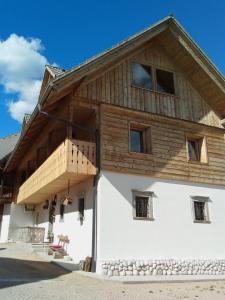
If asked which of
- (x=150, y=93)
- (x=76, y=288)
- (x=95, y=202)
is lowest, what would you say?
(x=76, y=288)

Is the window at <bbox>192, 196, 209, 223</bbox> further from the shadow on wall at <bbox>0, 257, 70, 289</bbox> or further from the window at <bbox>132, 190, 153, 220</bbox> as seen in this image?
the shadow on wall at <bbox>0, 257, 70, 289</bbox>

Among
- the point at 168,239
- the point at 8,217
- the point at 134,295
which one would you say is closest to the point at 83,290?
the point at 134,295

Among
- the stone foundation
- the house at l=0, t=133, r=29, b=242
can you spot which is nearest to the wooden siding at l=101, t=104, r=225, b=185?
the stone foundation

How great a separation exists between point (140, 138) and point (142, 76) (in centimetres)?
282

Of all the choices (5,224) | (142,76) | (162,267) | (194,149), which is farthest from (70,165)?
(5,224)

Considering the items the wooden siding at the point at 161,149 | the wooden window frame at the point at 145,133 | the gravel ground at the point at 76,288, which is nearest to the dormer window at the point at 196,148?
the wooden siding at the point at 161,149

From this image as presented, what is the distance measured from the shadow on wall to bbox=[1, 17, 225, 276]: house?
135cm

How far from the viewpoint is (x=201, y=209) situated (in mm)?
13914

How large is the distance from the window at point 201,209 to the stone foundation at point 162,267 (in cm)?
166

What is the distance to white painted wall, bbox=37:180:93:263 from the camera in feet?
39.6

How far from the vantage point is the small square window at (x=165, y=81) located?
14891 mm

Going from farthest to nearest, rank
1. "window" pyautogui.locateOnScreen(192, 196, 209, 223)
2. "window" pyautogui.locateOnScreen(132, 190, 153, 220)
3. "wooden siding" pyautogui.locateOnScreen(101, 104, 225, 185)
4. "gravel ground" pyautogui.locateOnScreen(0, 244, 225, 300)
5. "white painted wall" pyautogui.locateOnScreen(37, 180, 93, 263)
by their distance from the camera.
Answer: "window" pyautogui.locateOnScreen(192, 196, 209, 223) < "wooden siding" pyautogui.locateOnScreen(101, 104, 225, 185) < "window" pyautogui.locateOnScreen(132, 190, 153, 220) < "white painted wall" pyautogui.locateOnScreen(37, 180, 93, 263) < "gravel ground" pyautogui.locateOnScreen(0, 244, 225, 300)

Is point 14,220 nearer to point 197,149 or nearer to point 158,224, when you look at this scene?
point 158,224

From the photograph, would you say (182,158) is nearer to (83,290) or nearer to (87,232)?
(87,232)
